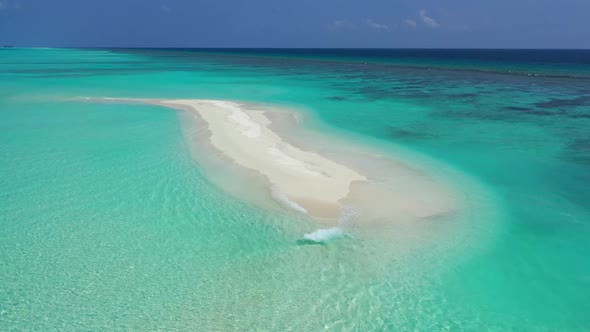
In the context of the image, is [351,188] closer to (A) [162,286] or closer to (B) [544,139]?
(A) [162,286]

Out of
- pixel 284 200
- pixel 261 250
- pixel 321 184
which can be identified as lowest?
pixel 261 250

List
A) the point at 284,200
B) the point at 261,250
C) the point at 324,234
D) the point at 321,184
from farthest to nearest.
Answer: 1. the point at 321,184
2. the point at 284,200
3. the point at 324,234
4. the point at 261,250

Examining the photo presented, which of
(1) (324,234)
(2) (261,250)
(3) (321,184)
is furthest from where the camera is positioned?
(3) (321,184)

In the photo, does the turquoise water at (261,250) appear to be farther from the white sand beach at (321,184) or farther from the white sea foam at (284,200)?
the white sand beach at (321,184)

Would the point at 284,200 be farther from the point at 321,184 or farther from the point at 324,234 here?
the point at 324,234

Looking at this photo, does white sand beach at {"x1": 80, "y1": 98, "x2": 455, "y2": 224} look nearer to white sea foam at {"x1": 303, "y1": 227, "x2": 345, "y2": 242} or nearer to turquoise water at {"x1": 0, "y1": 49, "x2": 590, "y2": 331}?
white sea foam at {"x1": 303, "y1": 227, "x2": 345, "y2": 242}

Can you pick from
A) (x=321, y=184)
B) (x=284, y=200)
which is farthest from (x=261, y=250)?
(x=321, y=184)
